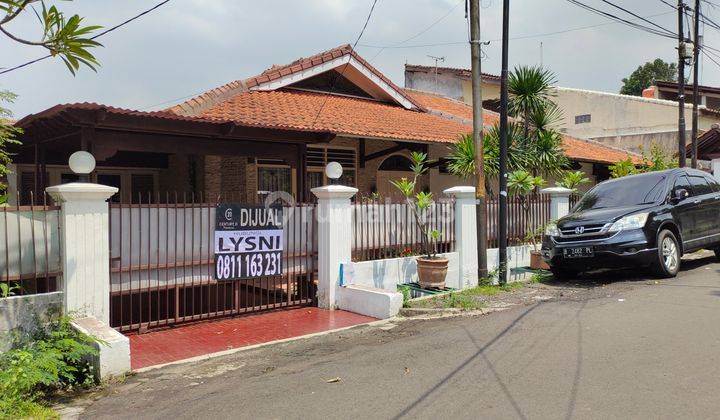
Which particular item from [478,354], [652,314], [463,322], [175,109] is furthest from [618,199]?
[175,109]

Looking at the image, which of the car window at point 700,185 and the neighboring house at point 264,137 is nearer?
the neighboring house at point 264,137

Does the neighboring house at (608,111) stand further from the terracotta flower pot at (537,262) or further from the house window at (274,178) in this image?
the terracotta flower pot at (537,262)

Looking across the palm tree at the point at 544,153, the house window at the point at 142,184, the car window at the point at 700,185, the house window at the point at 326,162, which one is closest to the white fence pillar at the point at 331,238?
the house window at the point at 326,162

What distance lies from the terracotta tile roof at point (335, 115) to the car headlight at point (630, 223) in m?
4.99

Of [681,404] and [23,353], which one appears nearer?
[681,404]

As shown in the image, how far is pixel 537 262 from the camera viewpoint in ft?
37.2

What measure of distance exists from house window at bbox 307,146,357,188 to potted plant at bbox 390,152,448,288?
3942mm

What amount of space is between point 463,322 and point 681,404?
335 centimetres

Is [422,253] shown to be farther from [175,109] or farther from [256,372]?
[175,109]

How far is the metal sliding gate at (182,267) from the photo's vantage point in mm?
6910

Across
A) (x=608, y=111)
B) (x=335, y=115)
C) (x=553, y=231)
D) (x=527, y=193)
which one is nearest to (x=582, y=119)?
(x=608, y=111)

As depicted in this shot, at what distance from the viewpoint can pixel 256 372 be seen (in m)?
5.48

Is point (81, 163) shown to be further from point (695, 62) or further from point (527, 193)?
point (695, 62)

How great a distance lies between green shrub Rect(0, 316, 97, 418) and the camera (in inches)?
177
